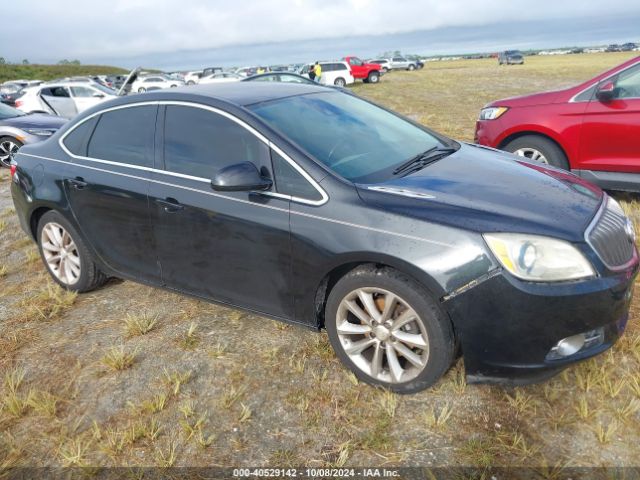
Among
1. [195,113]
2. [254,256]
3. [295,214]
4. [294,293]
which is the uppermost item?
[195,113]

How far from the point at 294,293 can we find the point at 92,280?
205cm

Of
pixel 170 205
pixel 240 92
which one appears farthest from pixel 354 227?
pixel 240 92

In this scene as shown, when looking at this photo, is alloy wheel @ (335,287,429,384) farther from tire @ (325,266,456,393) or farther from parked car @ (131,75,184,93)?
parked car @ (131,75,184,93)

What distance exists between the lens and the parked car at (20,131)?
9.31 meters

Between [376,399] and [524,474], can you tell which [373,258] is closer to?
[376,399]

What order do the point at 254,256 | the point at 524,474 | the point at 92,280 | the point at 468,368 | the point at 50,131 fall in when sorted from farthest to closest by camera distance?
the point at 50,131 → the point at 92,280 → the point at 254,256 → the point at 468,368 → the point at 524,474

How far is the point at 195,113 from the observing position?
3232mm

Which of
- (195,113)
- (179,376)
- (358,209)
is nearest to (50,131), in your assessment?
(195,113)

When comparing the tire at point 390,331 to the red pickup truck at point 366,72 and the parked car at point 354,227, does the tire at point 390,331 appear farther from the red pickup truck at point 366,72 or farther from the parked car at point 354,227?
the red pickup truck at point 366,72

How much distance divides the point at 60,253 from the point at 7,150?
6889mm

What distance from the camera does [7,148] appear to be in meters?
9.63

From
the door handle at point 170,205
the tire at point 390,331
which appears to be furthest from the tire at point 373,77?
the tire at point 390,331

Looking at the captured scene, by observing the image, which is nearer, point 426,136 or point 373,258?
point 373,258

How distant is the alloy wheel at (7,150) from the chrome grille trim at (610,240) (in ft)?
33.0
